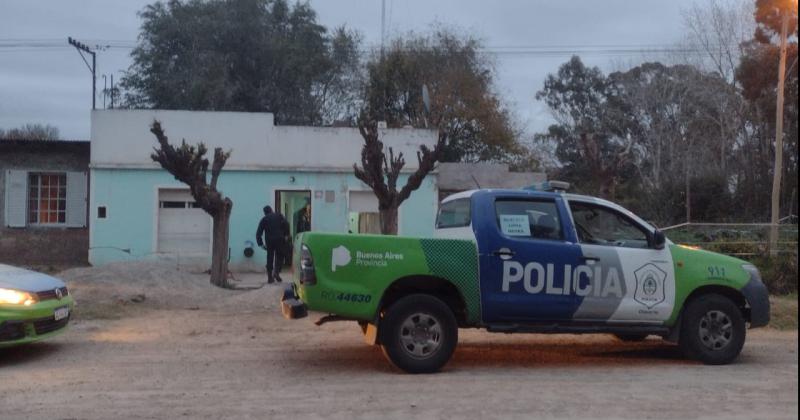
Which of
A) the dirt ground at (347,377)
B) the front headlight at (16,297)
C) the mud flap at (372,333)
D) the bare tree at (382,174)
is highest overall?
the bare tree at (382,174)

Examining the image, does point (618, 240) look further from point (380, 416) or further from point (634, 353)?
point (380, 416)

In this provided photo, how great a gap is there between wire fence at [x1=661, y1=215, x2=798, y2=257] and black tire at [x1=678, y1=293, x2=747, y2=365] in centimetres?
878

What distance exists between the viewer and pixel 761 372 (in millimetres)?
8594

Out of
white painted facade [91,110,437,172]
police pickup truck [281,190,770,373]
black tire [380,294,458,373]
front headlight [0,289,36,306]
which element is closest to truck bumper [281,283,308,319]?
police pickup truck [281,190,770,373]

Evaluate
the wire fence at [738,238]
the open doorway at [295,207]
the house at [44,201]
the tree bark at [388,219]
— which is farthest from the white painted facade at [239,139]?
the wire fence at [738,238]

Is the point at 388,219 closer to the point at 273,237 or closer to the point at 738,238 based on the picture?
the point at 273,237

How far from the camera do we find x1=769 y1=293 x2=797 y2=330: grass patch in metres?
12.1

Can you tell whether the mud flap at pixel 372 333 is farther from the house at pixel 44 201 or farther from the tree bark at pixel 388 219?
the house at pixel 44 201

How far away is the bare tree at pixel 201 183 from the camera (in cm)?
1546

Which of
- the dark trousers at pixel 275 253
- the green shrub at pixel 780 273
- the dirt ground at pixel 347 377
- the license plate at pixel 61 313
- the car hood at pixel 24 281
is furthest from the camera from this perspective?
the dark trousers at pixel 275 253

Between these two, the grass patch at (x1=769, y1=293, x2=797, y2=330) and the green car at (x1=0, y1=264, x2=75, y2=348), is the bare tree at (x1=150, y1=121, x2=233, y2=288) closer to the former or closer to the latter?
the green car at (x1=0, y1=264, x2=75, y2=348)

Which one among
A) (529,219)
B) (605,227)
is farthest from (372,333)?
(605,227)

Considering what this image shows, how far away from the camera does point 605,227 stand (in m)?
9.03

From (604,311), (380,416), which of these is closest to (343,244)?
(380,416)
